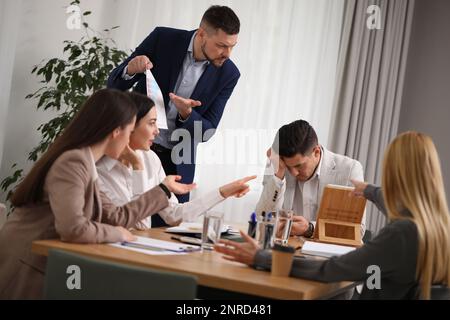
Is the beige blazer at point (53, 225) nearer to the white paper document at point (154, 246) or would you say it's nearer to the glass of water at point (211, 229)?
the white paper document at point (154, 246)

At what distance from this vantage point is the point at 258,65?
573 cm

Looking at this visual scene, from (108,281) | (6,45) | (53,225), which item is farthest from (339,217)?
(6,45)

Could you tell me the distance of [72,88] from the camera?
15.9ft

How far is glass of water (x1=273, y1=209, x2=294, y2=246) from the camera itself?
2898 mm

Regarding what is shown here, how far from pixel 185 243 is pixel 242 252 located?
45cm

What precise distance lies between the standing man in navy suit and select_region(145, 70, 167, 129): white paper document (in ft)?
0.30

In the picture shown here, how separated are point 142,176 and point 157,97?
1.60 feet

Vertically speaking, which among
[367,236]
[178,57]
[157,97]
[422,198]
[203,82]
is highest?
[178,57]

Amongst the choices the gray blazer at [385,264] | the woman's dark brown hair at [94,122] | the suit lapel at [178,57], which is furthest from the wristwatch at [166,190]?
the suit lapel at [178,57]

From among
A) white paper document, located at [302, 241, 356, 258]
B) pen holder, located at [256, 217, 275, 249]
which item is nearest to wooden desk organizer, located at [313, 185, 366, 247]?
white paper document, located at [302, 241, 356, 258]

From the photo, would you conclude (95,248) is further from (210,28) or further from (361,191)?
(210,28)

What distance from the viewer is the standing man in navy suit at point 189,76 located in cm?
368

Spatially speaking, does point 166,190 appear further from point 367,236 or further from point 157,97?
point 367,236

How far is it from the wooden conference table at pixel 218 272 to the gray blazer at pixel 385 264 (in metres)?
0.05
